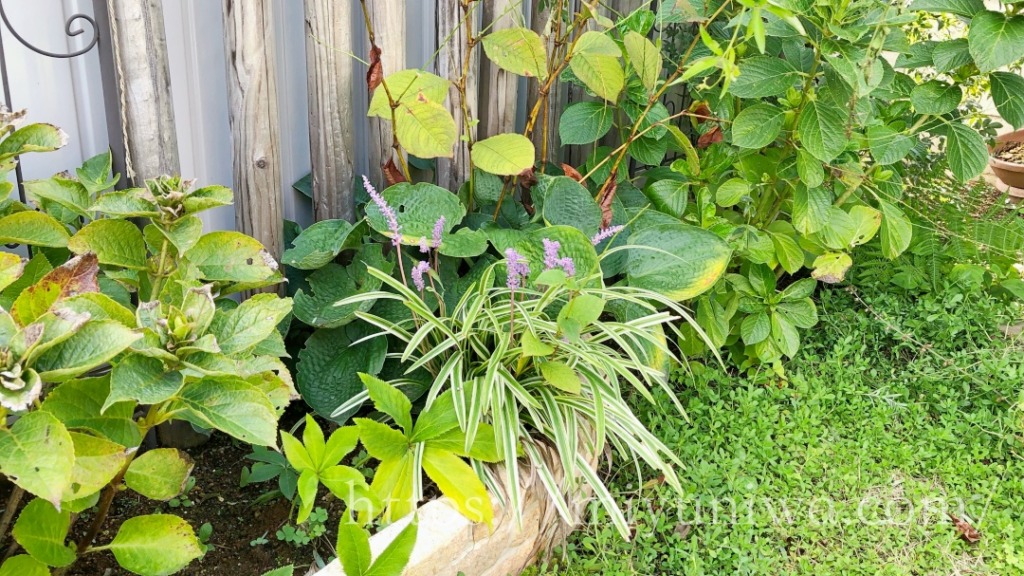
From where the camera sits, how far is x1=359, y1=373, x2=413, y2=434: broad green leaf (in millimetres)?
1483

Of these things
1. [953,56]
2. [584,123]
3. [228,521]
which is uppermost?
[953,56]

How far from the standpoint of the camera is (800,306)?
2320 millimetres

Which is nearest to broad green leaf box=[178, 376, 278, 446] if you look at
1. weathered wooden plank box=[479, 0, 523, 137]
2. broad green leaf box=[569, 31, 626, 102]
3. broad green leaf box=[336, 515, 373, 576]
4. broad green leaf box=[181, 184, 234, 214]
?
broad green leaf box=[336, 515, 373, 576]

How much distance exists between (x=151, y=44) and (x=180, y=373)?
757 millimetres

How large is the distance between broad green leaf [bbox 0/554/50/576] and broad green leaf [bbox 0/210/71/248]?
0.49 meters

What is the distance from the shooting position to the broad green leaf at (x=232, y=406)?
108 cm

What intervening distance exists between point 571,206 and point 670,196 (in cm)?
38

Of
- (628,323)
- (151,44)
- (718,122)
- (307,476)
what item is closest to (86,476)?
(307,476)

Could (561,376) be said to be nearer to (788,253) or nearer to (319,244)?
(319,244)

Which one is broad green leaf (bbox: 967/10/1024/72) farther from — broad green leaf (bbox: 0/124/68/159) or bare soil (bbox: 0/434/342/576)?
broad green leaf (bbox: 0/124/68/159)

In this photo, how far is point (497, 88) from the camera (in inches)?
85.8

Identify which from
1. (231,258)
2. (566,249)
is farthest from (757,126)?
(231,258)

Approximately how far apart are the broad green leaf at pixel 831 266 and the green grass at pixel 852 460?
1.02 ft

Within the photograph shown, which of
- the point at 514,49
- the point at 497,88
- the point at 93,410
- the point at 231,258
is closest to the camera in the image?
the point at 93,410
